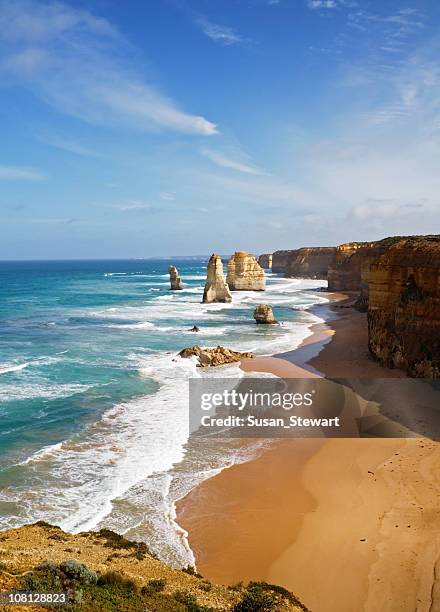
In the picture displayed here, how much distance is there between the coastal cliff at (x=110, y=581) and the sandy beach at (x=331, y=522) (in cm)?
163

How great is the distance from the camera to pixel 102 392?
2178cm

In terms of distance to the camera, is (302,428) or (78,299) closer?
(302,428)

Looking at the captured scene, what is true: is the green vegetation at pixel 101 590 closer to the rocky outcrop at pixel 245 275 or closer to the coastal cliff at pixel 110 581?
the coastal cliff at pixel 110 581

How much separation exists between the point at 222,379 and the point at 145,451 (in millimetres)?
8655

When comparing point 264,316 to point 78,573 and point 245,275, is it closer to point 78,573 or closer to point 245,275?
point 245,275

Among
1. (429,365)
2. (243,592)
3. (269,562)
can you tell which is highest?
(429,365)

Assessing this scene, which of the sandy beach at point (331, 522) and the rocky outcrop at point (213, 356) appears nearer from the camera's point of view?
the sandy beach at point (331, 522)

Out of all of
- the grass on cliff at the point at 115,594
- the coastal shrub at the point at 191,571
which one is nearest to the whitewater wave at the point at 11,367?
the coastal shrub at the point at 191,571

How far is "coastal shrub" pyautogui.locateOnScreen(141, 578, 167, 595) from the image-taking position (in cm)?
725

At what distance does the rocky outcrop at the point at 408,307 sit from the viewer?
21.2 meters

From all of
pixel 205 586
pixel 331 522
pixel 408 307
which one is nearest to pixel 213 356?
pixel 408 307

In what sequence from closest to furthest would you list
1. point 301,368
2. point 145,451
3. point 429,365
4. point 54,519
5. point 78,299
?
1. point 54,519
2. point 145,451
3. point 429,365
4. point 301,368
5. point 78,299

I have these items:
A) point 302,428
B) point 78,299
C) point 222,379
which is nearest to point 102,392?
point 222,379

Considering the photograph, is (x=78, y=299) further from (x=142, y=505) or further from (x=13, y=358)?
(x=142, y=505)
